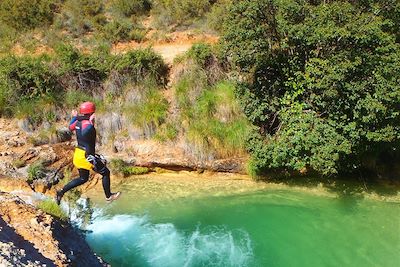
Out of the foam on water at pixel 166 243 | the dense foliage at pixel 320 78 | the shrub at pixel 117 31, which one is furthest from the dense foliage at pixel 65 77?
the foam on water at pixel 166 243

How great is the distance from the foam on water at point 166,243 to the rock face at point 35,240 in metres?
1.89

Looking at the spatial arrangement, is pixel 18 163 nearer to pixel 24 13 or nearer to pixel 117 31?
pixel 117 31

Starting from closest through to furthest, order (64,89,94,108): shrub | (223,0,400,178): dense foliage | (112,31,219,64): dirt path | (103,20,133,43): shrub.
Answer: (223,0,400,178): dense foliage < (64,89,94,108): shrub < (112,31,219,64): dirt path < (103,20,133,43): shrub

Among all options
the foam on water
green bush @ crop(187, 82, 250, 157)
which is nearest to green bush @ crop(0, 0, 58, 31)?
green bush @ crop(187, 82, 250, 157)

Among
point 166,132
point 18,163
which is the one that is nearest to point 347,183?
point 166,132

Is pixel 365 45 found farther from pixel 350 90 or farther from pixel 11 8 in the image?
pixel 11 8

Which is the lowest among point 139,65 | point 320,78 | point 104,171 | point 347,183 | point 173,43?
point 347,183

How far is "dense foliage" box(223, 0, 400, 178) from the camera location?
417 inches

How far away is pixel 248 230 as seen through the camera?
34.6 ft

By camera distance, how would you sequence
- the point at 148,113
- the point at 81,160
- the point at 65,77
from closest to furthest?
1. the point at 81,160
2. the point at 148,113
3. the point at 65,77

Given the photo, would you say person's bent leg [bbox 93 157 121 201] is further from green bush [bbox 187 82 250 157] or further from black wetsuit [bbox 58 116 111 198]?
green bush [bbox 187 82 250 157]

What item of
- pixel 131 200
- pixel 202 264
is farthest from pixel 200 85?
pixel 202 264

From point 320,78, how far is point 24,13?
13.6 meters

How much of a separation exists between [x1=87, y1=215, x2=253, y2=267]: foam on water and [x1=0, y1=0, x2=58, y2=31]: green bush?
11.4 metres
